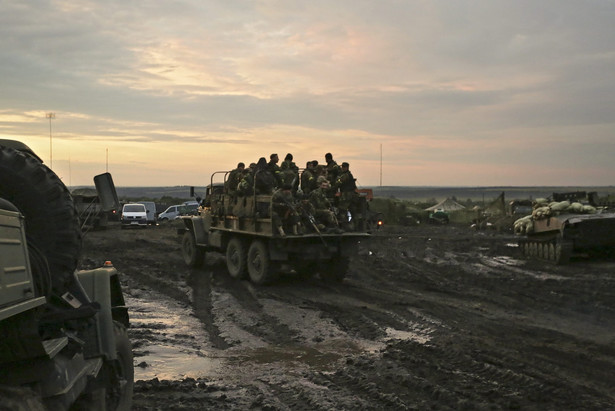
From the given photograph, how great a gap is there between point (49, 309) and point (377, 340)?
5.71 m

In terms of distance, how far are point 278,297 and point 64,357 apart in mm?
9358

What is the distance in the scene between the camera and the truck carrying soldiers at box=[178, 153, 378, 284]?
1464cm

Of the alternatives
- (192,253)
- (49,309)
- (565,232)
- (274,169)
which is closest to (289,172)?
(274,169)

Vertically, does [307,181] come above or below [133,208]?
above

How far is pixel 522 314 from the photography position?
1130 centimetres

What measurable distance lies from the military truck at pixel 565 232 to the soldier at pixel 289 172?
28.5 feet

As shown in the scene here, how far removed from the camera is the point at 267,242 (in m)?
15.1

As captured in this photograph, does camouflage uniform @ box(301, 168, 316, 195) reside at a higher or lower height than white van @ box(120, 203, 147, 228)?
higher

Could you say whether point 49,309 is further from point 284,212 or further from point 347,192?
point 347,192

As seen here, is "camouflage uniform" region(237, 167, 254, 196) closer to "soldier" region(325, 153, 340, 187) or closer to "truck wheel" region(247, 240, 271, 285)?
"truck wheel" region(247, 240, 271, 285)

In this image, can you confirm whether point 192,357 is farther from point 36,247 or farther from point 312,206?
point 312,206

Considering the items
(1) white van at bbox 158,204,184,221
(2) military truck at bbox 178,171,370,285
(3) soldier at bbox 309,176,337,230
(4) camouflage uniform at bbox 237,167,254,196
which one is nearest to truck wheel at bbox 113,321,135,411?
(2) military truck at bbox 178,171,370,285

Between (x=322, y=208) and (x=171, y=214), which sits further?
(x=171, y=214)

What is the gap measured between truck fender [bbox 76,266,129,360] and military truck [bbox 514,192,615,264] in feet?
54.4
